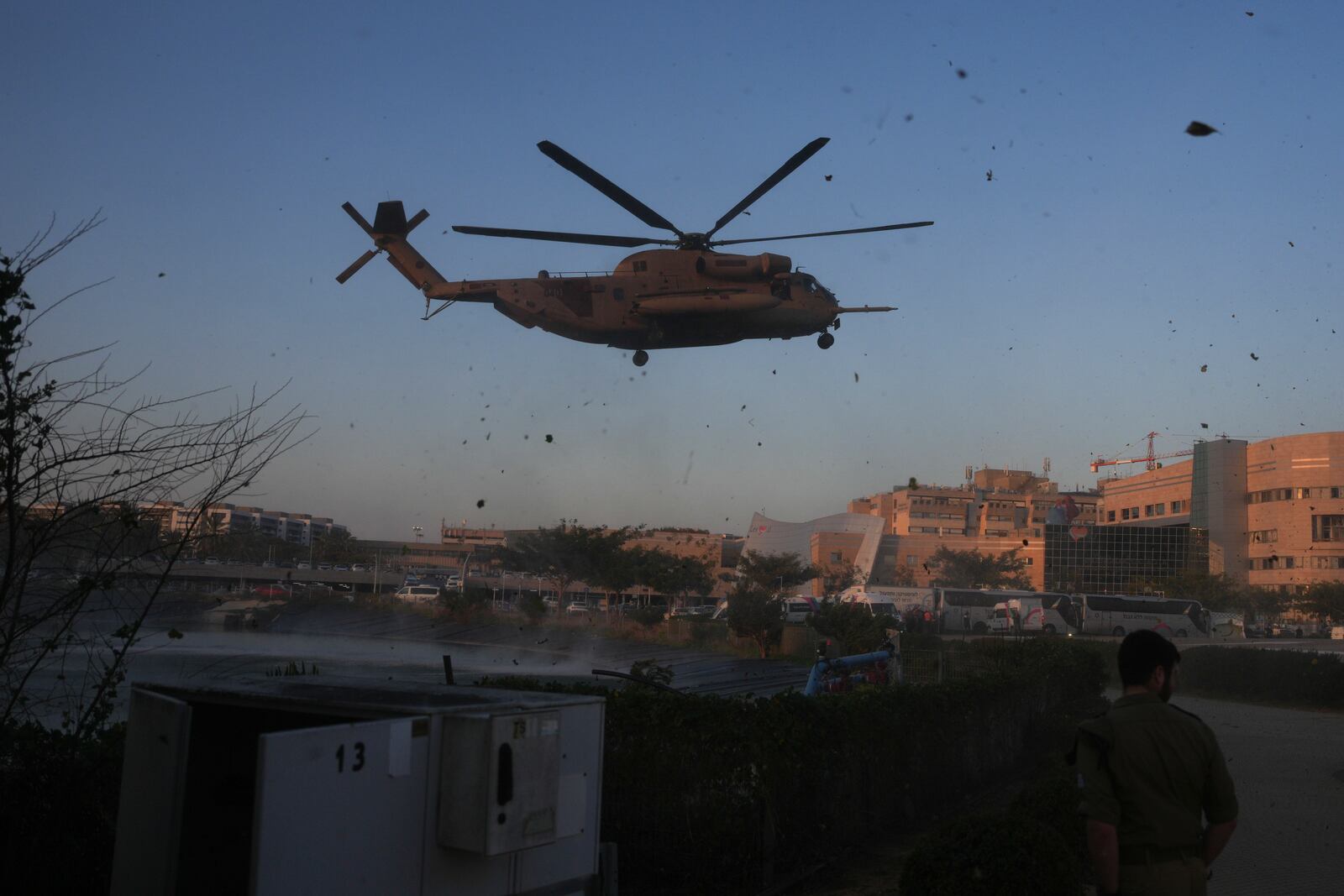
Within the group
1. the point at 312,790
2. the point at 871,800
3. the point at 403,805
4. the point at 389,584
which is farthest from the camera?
the point at 389,584

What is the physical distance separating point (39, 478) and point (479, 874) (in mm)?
4154

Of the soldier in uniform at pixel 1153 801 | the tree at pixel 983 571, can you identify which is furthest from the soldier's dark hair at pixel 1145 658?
the tree at pixel 983 571

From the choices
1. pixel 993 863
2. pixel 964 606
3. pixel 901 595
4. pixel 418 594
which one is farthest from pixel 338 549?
pixel 993 863

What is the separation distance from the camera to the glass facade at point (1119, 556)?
→ 77.4 metres

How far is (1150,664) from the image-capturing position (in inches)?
153

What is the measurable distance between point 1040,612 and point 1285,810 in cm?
4344

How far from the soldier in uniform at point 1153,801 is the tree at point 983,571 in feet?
267

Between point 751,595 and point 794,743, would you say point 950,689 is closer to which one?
point 794,743

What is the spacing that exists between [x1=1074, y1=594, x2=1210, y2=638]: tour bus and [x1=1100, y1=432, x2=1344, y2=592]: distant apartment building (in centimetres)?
2001

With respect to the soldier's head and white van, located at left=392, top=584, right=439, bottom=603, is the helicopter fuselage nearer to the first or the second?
the soldier's head

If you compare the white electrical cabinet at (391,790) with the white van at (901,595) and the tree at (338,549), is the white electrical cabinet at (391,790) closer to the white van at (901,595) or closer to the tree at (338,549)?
the white van at (901,595)

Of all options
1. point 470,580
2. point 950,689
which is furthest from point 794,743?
point 470,580

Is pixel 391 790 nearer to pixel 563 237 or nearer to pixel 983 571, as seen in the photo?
pixel 563 237

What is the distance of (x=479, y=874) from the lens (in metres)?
3.56
